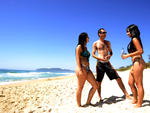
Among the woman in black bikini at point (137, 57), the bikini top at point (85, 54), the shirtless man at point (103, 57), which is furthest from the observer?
the shirtless man at point (103, 57)

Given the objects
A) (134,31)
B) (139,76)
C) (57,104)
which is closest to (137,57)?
(139,76)

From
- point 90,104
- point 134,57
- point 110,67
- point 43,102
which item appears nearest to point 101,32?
point 110,67

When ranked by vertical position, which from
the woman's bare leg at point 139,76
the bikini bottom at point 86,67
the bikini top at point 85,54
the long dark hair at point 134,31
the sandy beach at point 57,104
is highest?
the long dark hair at point 134,31

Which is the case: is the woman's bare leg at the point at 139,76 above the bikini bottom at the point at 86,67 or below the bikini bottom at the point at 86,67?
below

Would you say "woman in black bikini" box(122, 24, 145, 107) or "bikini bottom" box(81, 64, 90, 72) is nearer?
"woman in black bikini" box(122, 24, 145, 107)

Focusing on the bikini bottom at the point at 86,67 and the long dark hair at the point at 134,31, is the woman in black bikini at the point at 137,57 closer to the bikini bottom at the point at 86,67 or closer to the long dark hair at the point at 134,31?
the long dark hair at the point at 134,31

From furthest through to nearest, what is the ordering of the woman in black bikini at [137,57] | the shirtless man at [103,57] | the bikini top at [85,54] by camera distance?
1. the shirtless man at [103,57]
2. the bikini top at [85,54]
3. the woman in black bikini at [137,57]

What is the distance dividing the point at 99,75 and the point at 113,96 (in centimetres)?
124

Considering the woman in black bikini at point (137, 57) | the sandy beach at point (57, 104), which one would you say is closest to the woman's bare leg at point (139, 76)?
the woman in black bikini at point (137, 57)

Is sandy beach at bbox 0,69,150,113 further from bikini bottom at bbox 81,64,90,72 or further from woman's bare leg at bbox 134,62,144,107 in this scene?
bikini bottom at bbox 81,64,90,72

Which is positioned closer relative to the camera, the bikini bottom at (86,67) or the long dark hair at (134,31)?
the long dark hair at (134,31)

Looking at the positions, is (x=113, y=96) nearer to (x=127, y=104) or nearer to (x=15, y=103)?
(x=127, y=104)

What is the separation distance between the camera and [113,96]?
673cm

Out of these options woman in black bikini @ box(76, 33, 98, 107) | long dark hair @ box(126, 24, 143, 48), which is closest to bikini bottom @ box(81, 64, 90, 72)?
woman in black bikini @ box(76, 33, 98, 107)
